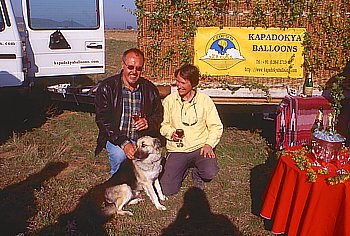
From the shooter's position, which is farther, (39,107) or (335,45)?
(39,107)

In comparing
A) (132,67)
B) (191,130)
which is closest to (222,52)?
(191,130)

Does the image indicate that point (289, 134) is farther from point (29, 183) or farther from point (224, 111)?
point (29, 183)

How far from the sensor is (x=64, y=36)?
7766 millimetres

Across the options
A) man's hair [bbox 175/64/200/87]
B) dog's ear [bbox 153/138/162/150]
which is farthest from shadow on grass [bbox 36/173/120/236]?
man's hair [bbox 175/64/200/87]

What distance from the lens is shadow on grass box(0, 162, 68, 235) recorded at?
3.96 meters

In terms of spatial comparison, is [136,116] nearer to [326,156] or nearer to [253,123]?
[326,156]

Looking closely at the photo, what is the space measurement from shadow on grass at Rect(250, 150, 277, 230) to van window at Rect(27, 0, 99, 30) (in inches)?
185

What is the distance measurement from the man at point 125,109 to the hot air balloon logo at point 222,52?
7.17 ft

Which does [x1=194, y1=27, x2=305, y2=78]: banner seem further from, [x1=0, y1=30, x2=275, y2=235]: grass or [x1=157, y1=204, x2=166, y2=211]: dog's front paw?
[x1=157, y1=204, x2=166, y2=211]: dog's front paw

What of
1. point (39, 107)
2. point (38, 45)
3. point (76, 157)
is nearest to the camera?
point (76, 157)

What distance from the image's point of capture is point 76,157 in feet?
20.2

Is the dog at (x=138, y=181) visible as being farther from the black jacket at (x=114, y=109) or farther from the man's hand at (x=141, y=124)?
the black jacket at (x=114, y=109)

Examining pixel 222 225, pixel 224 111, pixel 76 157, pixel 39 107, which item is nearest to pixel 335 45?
pixel 224 111

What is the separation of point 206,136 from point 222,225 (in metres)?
1.00
